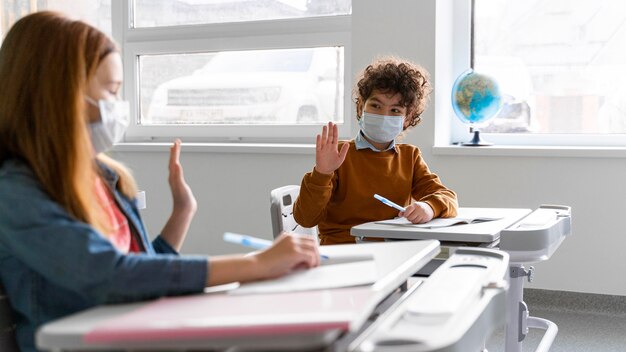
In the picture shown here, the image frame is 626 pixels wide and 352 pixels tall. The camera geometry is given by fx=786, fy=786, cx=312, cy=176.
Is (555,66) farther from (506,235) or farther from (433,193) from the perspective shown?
(506,235)

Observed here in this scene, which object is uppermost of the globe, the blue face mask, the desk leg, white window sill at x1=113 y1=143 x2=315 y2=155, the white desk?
the globe

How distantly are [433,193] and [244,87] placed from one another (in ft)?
6.19

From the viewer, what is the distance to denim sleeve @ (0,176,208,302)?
100 centimetres

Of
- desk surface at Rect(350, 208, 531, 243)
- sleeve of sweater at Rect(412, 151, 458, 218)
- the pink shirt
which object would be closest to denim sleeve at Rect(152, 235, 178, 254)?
the pink shirt

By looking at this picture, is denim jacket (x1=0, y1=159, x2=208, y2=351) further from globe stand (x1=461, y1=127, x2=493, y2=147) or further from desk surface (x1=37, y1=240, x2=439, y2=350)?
globe stand (x1=461, y1=127, x2=493, y2=147)

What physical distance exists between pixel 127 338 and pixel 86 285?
0.22 metres

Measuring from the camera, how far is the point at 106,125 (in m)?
1.22

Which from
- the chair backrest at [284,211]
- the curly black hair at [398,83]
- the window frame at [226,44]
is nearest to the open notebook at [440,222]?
the chair backrest at [284,211]

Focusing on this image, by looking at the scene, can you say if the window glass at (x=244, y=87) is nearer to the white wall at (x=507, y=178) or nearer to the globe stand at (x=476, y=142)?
Result: the white wall at (x=507, y=178)

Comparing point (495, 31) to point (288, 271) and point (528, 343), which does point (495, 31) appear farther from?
point (288, 271)

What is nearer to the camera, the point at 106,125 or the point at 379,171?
the point at 106,125

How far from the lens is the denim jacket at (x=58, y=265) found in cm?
100

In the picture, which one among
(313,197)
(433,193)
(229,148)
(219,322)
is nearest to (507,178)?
(433,193)

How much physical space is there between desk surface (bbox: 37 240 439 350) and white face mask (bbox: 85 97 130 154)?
35 cm
